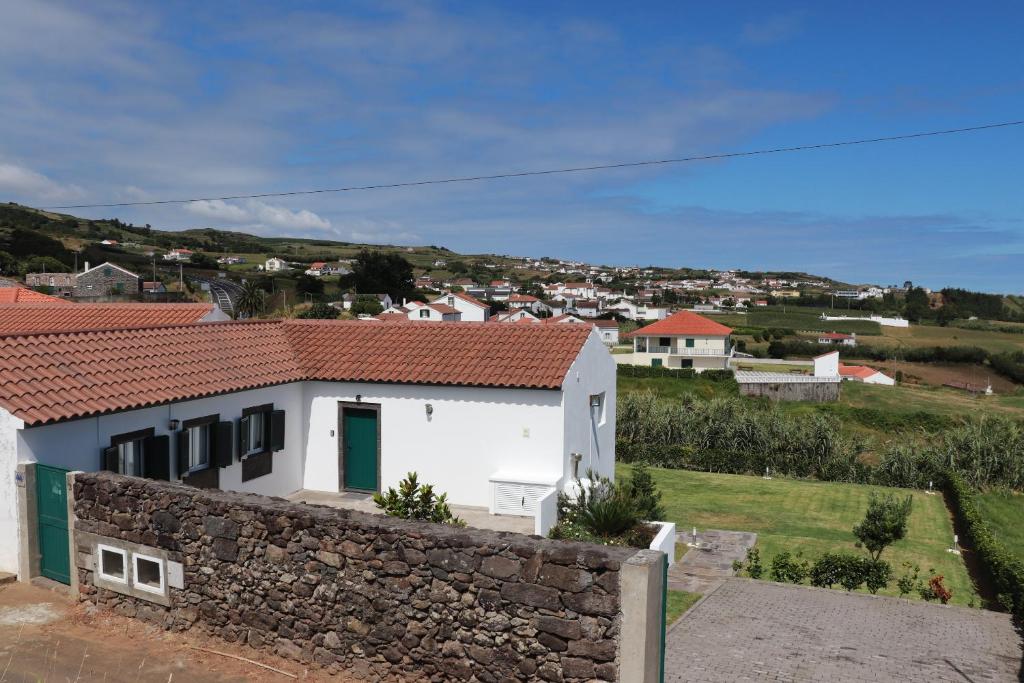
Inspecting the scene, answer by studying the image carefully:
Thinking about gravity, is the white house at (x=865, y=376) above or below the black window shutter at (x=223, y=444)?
below

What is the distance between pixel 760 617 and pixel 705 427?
85.9ft

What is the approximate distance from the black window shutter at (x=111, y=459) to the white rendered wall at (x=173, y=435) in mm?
101

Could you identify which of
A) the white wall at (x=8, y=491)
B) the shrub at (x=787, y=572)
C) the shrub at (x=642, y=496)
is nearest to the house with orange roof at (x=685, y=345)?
the shrub at (x=787, y=572)

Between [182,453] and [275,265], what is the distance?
125 metres

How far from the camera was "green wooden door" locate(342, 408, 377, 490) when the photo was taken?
53.5 feet

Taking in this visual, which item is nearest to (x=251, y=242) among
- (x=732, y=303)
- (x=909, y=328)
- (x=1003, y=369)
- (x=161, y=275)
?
(x=161, y=275)

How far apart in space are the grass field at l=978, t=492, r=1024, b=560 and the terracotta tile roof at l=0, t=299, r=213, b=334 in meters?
26.1

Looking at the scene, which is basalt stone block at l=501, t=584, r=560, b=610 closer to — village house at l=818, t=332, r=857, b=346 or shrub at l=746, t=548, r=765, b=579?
shrub at l=746, t=548, r=765, b=579

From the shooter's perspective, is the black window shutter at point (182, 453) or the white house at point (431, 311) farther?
the white house at point (431, 311)

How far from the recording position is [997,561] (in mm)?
17625

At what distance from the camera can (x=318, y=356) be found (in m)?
17.0

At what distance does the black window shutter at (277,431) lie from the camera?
50.6 ft

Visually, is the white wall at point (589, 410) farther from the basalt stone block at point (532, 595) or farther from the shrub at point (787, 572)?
the basalt stone block at point (532, 595)

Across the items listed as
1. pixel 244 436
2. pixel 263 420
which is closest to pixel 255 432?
pixel 263 420
